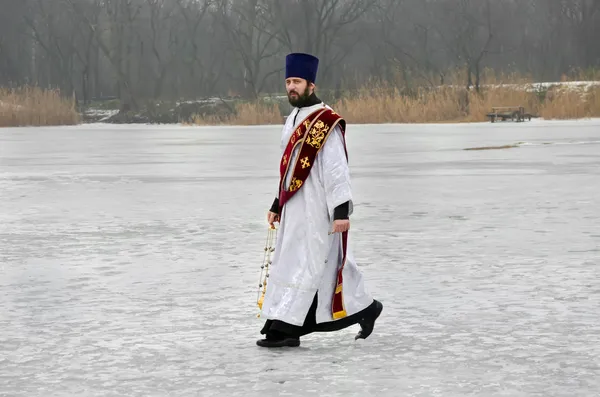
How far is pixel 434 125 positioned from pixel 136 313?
118ft

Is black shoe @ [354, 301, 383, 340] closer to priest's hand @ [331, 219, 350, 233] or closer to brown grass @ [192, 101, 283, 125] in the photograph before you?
priest's hand @ [331, 219, 350, 233]

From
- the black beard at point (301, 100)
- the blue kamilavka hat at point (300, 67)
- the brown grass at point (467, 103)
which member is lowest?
the brown grass at point (467, 103)

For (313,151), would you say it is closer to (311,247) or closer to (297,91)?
(297,91)

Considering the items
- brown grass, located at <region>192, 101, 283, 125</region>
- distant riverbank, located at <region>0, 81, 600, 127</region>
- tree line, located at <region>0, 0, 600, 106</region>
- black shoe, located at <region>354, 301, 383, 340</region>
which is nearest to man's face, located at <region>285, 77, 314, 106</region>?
black shoe, located at <region>354, 301, 383, 340</region>

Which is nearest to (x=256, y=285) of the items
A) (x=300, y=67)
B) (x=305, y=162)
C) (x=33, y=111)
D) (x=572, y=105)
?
(x=305, y=162)

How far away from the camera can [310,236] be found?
23.8 feet

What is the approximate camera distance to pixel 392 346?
23.9ft

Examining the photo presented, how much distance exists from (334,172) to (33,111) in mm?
44269

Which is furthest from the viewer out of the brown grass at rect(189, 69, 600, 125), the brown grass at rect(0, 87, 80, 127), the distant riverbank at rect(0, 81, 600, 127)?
the brown grass at rect(0, 87, 80, 127)

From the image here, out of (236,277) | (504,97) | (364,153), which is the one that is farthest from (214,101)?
(236,277)

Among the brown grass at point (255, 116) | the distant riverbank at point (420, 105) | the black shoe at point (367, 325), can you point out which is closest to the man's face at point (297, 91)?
the black shoe at point (367, 325)

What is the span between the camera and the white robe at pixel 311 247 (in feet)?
23.6

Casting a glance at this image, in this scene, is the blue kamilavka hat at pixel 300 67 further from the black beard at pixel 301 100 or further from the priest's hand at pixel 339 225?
the priest's hand at pixel 339 225

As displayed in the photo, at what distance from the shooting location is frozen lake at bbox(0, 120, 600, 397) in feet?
21.3
